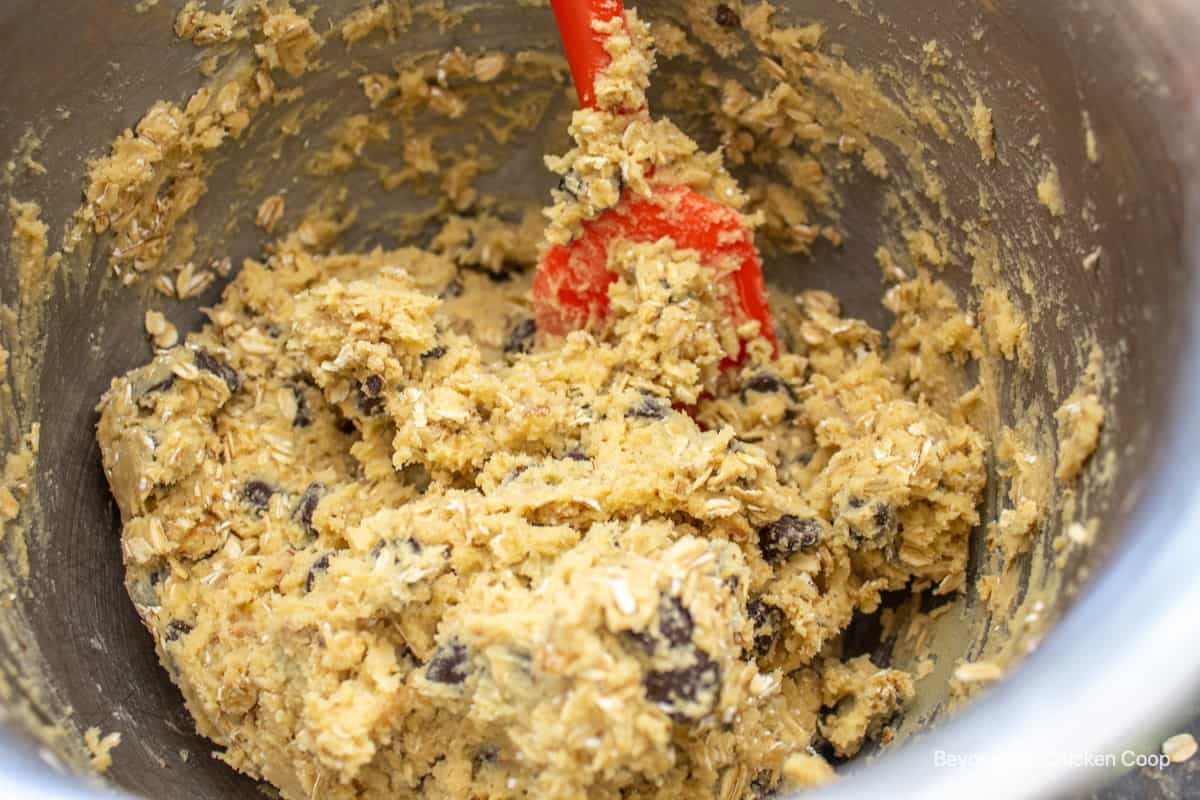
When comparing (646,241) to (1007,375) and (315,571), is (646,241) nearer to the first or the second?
(1007,375)

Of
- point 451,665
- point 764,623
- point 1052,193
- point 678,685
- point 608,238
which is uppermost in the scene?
point 1052,193

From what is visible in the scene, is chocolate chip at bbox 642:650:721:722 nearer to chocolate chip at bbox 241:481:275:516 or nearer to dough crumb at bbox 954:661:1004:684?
dough crumb at bbox 954:661:1004:684

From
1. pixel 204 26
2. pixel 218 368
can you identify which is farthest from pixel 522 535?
pixel 204 26

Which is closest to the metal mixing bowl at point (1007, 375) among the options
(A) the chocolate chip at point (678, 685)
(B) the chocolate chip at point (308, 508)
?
(A) the chocolate chip at point (678, 685)

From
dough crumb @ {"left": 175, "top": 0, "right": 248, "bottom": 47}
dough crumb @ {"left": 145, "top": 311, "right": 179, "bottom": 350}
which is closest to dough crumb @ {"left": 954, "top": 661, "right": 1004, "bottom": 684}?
dough crumb @ {"left": 145, "top": 311, "right": 179, "bottom": 350}

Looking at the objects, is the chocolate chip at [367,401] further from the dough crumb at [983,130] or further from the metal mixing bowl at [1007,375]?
the dough crumb at [983,130]

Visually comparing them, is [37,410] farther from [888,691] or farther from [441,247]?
[888,691]
